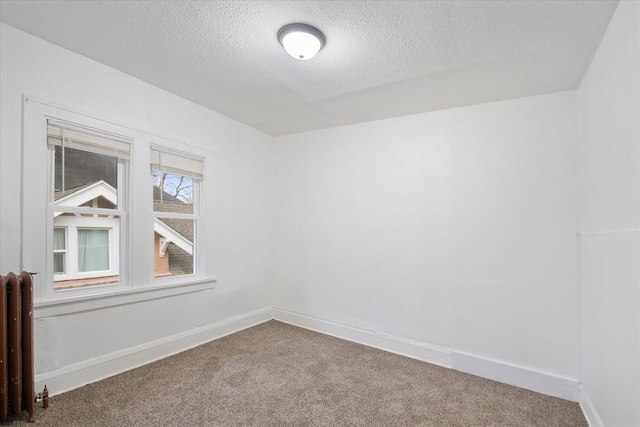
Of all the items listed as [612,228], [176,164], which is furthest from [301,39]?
[612,228]

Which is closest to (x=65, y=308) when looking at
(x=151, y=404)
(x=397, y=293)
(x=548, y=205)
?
(x=151, y=404)

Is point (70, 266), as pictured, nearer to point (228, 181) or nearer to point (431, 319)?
point (228, 181)

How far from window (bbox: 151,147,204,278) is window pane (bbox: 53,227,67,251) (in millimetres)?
683

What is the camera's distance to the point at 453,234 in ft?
9.70

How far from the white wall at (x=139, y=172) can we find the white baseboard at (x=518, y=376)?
2494 mm

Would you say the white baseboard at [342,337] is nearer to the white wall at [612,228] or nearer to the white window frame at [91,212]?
the white wall at [612,228]

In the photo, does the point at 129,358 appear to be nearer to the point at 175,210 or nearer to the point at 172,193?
the point at 175,210

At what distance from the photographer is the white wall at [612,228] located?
4.81 feet

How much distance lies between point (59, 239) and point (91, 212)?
286 millimetres

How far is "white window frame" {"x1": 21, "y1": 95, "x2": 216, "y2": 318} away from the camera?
6.78 ft

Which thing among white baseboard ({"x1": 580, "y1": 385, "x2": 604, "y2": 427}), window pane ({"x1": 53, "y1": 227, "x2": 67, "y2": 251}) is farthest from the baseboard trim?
window pane ({"x1": 53, "y1": 227, "x2": 67, "y2": 251})

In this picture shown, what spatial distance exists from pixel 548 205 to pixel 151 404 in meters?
3.47

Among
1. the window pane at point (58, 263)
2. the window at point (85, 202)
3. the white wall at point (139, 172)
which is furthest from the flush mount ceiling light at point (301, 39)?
the window pane at point (58, 263)

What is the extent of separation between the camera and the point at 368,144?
350 centimetres
